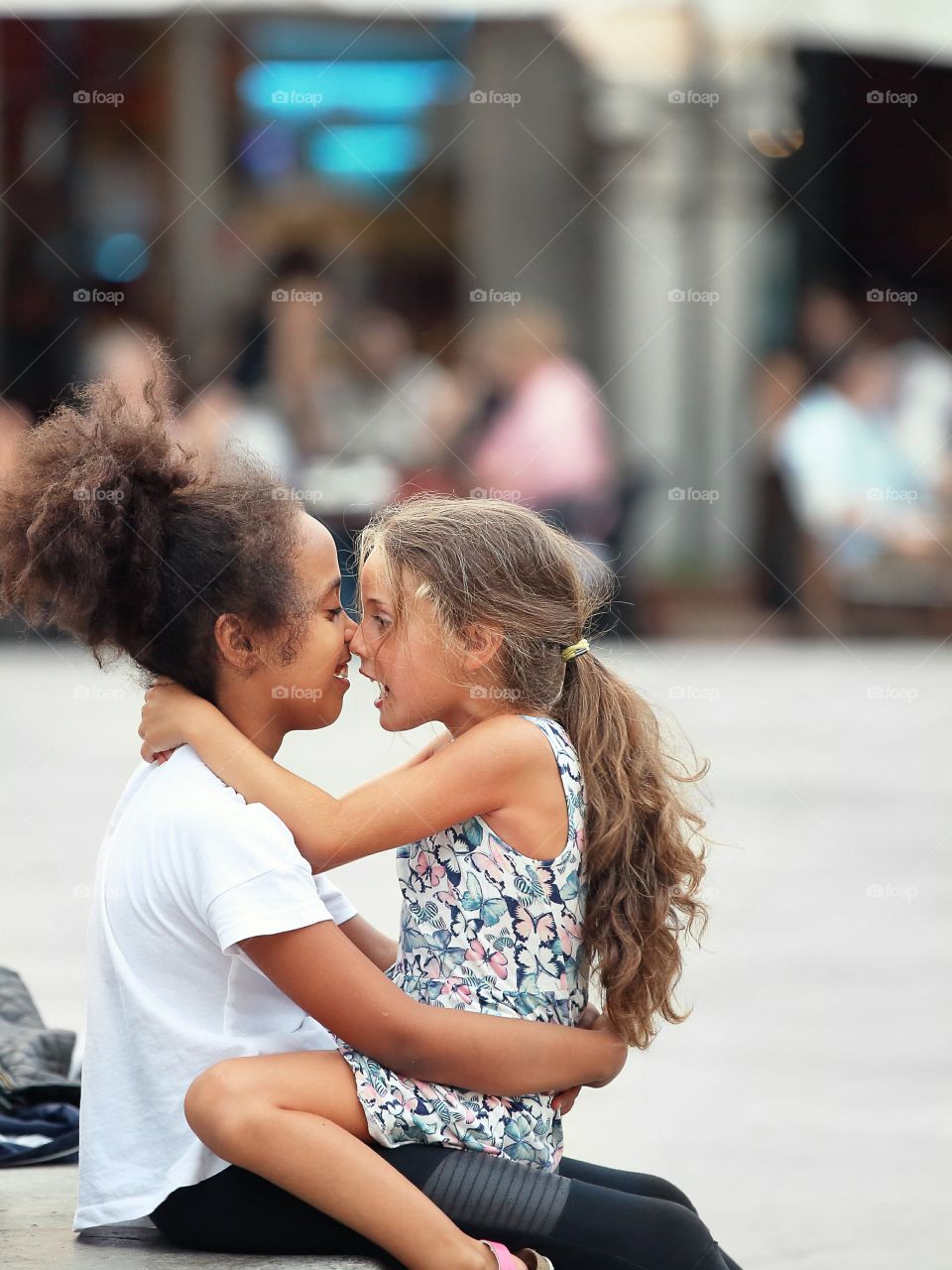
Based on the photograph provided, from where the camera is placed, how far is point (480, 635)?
250 cm

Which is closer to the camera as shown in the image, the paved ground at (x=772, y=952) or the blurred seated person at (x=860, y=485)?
the paved ground at (x=772, y=952)

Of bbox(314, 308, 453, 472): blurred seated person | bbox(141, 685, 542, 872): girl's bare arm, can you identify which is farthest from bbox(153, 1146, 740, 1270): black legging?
bbox(314, 308, 453, 472): blurred seated person

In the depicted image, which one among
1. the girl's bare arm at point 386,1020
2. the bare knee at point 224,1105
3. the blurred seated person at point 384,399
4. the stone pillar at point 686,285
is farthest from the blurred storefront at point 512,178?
the bare knee at point 224,1105

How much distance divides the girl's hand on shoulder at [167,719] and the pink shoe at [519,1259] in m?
0.78

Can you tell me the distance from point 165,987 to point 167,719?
36cm

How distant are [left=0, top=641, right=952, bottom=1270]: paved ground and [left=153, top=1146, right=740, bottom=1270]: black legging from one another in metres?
0.06

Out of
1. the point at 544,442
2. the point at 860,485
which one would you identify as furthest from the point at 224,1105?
the point at 860,485

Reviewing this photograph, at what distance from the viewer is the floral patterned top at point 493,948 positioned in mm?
2322

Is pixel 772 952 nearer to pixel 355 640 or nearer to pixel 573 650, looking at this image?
pixel 573 650

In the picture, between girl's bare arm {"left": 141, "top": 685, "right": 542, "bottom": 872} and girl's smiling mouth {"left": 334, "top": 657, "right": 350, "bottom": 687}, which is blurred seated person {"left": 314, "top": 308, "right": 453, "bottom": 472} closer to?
girl's smiling mouth {"left": 334, "top": 657, "right": 350, "bottom": 687}

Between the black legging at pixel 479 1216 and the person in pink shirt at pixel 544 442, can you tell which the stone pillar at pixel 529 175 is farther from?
the black legging at pixel 479 1216

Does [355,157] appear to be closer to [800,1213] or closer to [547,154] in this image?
[547,154]

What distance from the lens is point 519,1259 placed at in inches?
87.5

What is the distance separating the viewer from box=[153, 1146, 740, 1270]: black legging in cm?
226
